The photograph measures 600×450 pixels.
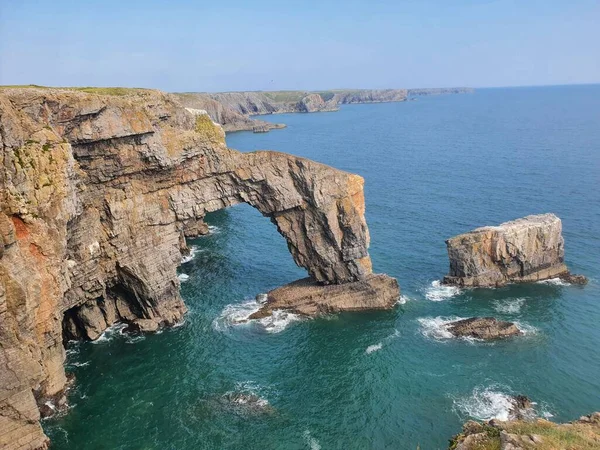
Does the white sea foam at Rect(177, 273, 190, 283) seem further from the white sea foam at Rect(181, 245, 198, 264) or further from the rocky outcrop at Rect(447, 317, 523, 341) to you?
the rocky outcrop at Rect(447, 317, 523, 341)

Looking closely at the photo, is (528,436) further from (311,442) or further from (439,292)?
(439,292)

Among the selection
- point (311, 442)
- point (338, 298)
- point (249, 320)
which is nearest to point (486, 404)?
point (311, 442)

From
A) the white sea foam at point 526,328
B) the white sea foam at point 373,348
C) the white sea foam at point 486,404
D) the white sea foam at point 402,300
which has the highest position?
the white sea foam at point 402,300

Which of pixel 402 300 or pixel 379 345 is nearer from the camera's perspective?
pixel 379 345

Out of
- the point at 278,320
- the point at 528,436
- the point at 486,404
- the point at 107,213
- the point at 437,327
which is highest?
the point at 107,213

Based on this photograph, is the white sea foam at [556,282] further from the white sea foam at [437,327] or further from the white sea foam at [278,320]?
the white sea foam at [278,320]

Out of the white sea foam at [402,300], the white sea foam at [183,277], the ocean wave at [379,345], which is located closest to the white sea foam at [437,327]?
the ocean wave at [379,345]
